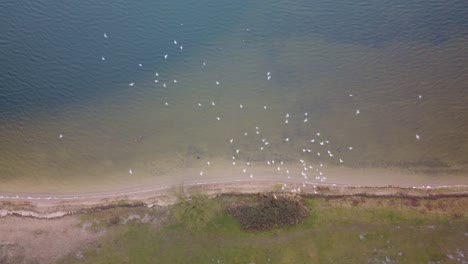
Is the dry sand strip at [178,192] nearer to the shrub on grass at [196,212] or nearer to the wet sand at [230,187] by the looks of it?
the wet sand at [230,187]

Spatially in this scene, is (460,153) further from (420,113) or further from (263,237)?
(263,237)

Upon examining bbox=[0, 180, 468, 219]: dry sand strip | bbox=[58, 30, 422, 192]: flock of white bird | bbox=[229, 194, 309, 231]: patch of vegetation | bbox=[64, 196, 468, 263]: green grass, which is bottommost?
bbox=[64, 196, 468, 263]: green grass

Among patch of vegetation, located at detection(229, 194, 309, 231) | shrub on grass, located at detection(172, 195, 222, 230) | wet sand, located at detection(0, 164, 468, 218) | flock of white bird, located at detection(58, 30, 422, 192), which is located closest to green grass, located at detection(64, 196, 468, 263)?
shrub on grass, located at detection(172, 195, 222, 230)

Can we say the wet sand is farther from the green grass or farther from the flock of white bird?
the green grass

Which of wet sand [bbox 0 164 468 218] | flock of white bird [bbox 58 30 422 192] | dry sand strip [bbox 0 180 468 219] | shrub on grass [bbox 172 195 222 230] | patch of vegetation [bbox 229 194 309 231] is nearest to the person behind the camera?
patch of vegetation [bbox 229 194 309 231]

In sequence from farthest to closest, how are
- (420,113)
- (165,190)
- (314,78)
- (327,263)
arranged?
1. (314,78)
2. (420,113)
3. (165,190)
4. (327,263)

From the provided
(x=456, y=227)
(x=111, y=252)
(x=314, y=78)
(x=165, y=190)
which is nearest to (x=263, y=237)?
(x=165, y=190)

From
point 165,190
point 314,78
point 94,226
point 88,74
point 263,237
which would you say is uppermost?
point 88,74
